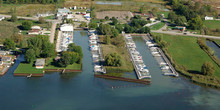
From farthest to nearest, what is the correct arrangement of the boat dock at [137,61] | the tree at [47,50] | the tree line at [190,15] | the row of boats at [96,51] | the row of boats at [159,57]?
the tree line at [190,15], the tree at [47,50], the row of boats at [159,57], the row of boats at [96,51], the boat dock at [137,61]

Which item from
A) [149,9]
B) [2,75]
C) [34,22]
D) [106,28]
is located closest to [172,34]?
[106,28]

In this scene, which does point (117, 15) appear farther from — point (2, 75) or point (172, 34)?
point (2, 75)

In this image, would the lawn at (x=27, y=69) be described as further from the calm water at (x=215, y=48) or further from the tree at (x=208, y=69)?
the calm water at (x=215, y=48)

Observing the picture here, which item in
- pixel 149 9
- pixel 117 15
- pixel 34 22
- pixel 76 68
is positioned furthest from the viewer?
pixel 149 9

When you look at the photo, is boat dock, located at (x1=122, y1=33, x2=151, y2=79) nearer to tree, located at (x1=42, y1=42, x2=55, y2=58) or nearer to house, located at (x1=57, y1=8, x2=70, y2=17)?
tree, located at (x1=42, y1=42, x2=55, y2=58)

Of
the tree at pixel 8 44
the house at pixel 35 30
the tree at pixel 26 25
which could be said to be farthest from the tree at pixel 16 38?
the tree at pixel 26 25
